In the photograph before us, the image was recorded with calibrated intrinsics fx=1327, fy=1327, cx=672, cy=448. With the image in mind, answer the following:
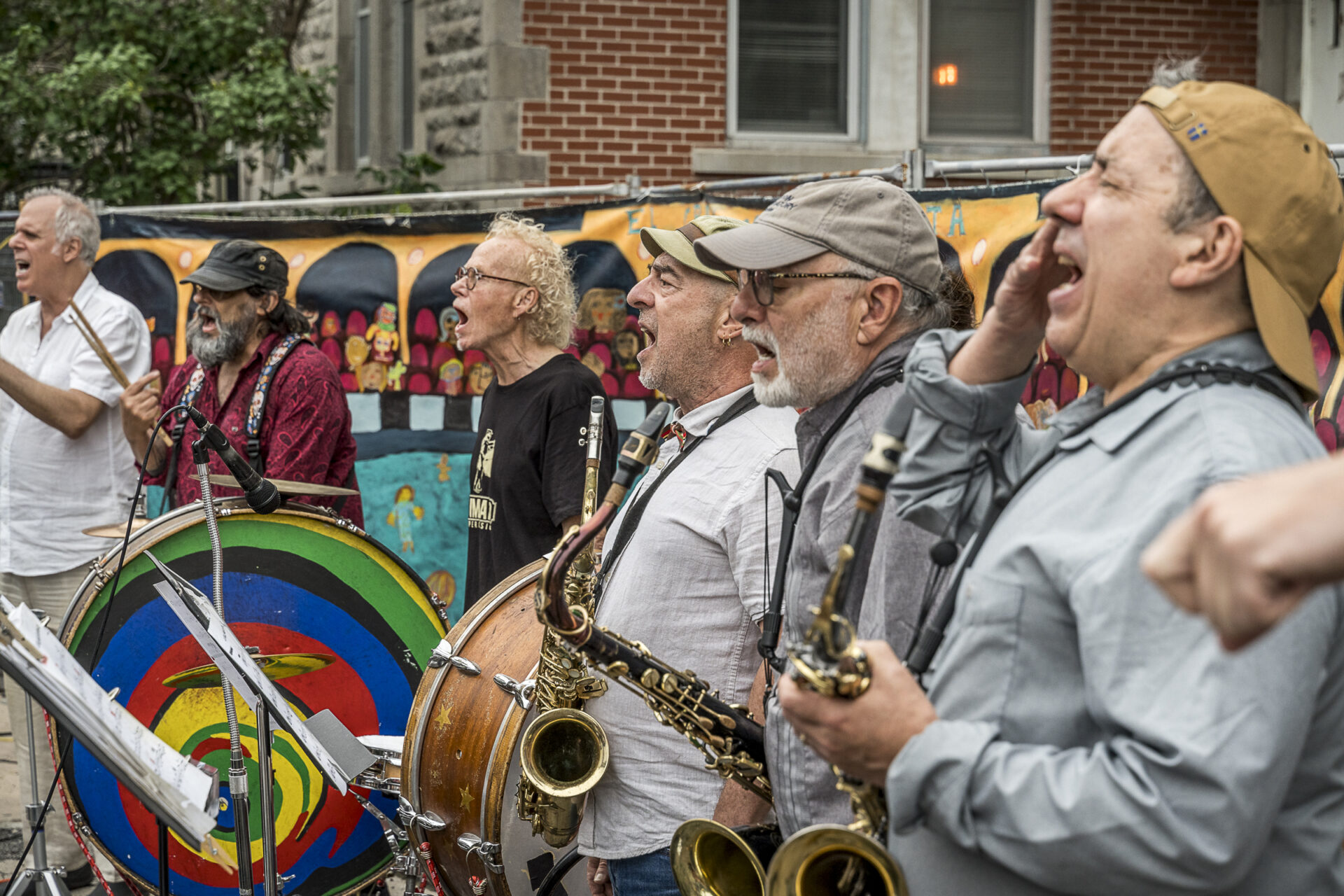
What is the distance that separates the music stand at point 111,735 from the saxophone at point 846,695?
31.0 inches

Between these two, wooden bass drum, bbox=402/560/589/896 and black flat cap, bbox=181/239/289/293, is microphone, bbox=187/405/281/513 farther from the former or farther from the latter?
black flat cap, bbox=181/239/289/293

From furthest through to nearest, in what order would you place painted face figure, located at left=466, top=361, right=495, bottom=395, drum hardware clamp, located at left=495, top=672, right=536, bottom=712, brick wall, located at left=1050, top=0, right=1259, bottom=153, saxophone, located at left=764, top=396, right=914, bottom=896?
brick wall, located at left=1050, top=0, right=1259, bottom=153 → painted face figure, located at left=466, top=361, right=495, bottom=395 → drum hardware clamp, located at left=495, top=672, right=536, bottom=712 → saxophone, located at left=764, top=396, right=914, bottom=896

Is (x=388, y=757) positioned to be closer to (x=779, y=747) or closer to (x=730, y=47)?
(x=779, y=747)

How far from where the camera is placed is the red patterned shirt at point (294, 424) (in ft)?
14.2

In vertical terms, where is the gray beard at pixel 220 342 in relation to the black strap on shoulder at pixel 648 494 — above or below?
above

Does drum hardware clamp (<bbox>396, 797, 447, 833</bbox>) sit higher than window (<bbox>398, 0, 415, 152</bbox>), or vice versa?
window (<bbox>398, 0, 415, 152</bbox>)

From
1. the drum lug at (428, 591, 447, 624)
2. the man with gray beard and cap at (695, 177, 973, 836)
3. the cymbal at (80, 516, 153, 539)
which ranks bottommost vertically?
the drum lug at (428, 591, 447, 624)

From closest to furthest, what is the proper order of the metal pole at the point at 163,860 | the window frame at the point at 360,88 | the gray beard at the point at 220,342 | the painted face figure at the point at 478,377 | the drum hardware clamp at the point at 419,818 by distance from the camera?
the metal pole at the point at 163,860, the drum hardware clamp at the point at 419,818, the gray beard at the point at 220,342, the painted face figure at the point at 478,377, the window frame at the point at 360,88

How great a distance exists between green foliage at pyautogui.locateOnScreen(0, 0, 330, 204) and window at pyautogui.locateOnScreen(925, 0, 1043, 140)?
4.45 metres

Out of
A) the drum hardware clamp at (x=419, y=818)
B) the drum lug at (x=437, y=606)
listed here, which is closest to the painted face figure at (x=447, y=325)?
the drum lug at (x=437, y=606)

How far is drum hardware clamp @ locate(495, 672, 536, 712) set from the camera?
2967mm

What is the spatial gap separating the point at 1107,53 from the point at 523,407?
6.72 metres

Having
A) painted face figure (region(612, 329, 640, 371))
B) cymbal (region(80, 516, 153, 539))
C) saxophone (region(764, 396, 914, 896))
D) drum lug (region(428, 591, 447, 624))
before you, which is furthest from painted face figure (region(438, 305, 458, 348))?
saxophone (region(764, 396, 914, 896))

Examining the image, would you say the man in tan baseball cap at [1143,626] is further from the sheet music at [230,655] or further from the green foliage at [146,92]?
the green foliage at [146,92]
